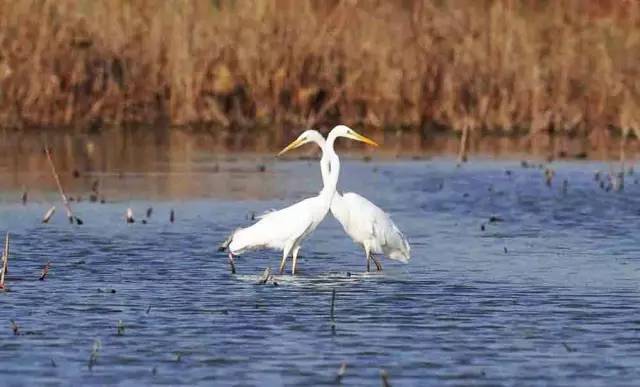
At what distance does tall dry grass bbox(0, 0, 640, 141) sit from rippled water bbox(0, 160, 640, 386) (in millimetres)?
6319

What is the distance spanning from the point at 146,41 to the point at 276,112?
2063 mm

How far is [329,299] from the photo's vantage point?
1080cm

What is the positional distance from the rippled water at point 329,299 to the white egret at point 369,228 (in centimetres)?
18

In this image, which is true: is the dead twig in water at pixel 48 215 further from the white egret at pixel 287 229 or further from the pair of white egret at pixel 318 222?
the white egret at pixel 287 229

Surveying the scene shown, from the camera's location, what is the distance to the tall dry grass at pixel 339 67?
78.0 feet

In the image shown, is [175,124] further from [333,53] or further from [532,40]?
[532,40]

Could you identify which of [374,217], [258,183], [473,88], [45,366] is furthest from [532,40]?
[45,366]

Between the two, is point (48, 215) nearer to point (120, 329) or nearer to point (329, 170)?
point (329, 170)

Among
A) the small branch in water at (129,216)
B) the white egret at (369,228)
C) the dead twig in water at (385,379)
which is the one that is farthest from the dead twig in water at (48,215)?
the dead twig in water at (385,379)

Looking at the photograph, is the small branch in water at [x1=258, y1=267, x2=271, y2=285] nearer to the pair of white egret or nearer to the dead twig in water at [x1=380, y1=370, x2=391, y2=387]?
the pair of white egret

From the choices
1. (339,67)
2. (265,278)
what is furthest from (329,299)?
(339,67)

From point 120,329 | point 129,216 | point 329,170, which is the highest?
point 329,170

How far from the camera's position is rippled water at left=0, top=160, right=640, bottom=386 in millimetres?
8555

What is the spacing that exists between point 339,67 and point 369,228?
38.8 feet
